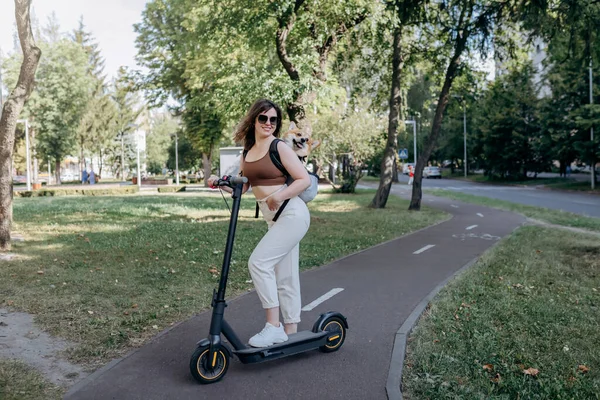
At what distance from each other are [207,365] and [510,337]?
275cm

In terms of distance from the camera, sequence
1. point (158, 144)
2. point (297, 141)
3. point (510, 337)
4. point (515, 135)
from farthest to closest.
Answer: point (158, 144)
point (515, 135)
point (297, 141)
point (510, 337)

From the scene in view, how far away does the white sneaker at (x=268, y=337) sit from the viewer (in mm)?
4043

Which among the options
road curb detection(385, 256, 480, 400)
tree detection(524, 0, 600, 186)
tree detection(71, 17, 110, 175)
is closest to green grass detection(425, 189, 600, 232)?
tree detection(524, 0, 600, 186)

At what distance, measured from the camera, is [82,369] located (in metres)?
4.20

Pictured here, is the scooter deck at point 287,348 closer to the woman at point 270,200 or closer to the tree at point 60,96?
the woman at point 270,200

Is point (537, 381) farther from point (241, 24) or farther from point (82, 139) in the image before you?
point (82, 139)

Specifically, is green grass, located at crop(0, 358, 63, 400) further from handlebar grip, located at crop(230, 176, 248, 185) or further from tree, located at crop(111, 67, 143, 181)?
tree, located at crop(111, 67, 143, 181)

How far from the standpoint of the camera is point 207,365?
12.5 feet

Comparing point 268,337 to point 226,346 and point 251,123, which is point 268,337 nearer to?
point 226,346

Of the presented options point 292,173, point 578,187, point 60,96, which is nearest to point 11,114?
point 292,173

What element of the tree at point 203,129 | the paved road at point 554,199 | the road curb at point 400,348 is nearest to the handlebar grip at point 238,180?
the road curb at point 400,348

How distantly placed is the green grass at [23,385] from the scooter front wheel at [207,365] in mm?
911

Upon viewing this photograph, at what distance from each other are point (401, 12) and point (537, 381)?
27.4 feet

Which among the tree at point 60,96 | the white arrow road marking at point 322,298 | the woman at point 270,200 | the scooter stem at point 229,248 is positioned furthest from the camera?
the tree at point 60,96
